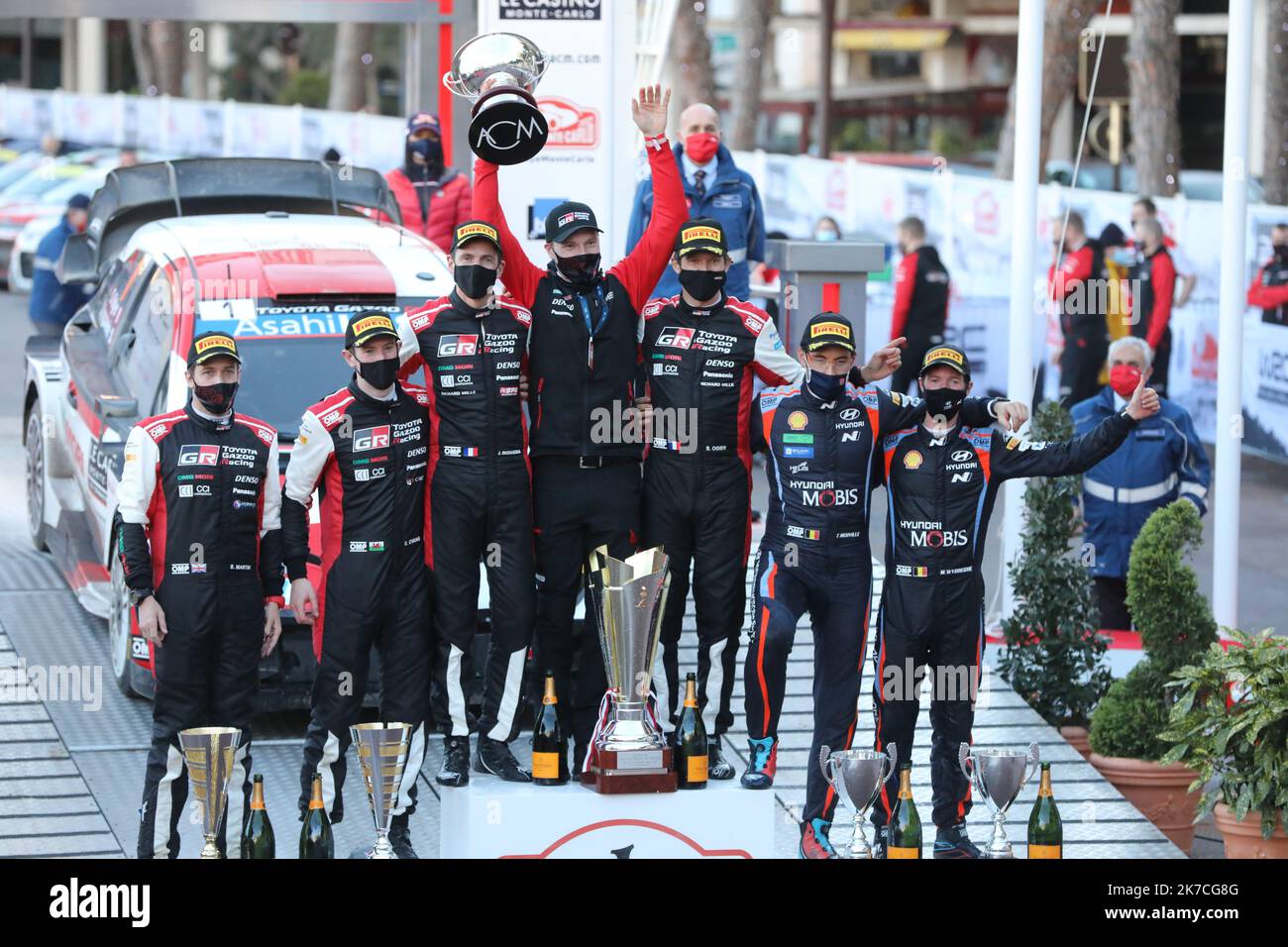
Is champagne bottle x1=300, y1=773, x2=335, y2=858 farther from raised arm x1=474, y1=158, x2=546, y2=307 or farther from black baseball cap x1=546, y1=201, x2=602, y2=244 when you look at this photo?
black baseball cap x1=546, y1=201, x2=602, y2=244

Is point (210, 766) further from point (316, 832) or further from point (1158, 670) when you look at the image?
point (1158, 670)

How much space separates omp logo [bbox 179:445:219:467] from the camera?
7330 mm

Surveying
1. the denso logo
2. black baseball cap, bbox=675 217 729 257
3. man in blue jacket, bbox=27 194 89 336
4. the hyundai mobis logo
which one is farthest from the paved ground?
man in blue jacket, bbox=27 194 89 336

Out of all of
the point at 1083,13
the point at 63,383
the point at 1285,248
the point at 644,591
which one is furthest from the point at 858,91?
the point at 644,591

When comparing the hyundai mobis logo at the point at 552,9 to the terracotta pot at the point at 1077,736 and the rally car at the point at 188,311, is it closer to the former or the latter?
the rally car at the point at 188,311

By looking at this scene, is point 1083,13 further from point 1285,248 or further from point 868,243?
point 868,243

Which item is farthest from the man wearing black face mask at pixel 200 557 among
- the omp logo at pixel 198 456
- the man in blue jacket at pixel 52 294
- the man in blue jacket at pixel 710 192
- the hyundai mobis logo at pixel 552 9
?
the man in blue jacket at pixel 52 294

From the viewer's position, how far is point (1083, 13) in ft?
75.9

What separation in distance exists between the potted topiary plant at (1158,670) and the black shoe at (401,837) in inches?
136

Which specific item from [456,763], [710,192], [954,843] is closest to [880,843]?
[954,843]

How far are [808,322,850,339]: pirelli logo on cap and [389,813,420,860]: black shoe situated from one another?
A: 7.36ft

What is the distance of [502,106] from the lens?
7191 millimetres

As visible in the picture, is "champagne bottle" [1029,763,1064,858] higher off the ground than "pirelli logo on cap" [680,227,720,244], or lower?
lower
